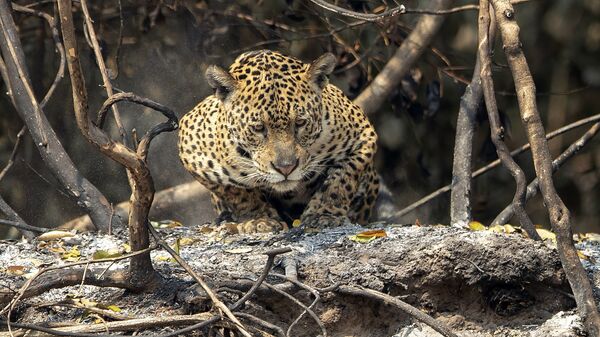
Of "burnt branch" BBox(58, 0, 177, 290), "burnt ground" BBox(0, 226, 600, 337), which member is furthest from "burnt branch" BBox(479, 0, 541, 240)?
"burnt branch" BBox(58, 0, 177, 290)

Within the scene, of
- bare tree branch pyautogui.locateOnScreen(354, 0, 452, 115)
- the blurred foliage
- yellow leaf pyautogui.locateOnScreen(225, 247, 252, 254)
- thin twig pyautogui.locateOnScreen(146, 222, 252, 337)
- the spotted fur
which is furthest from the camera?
the blurred foliage

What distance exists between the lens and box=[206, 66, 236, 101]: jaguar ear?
7.67 m

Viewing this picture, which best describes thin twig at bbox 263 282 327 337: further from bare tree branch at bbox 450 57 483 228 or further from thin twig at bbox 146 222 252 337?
bare tree branch at bbox 450 57 483 228

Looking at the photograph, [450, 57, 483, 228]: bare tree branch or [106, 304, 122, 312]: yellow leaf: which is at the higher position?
[450, 57, 483, 228]: bare tree branch

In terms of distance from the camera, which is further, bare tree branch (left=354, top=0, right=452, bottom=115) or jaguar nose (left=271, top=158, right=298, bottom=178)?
bare tree branch (left=354, top=0, right=452, bottom=115)

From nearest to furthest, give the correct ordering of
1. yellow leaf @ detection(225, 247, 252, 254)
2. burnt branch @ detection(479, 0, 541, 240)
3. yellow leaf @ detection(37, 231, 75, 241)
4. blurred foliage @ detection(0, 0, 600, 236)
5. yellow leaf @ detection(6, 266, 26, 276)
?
yellow leaf @ detection(6, 266, 26, 276) → burnt branch @ detection(479, 0, 541, 240) → yellow leaf @ detection(225, 247, 252, 254) → yellow leaf @ detection(37, 231, 75, 241) → blurred foliage @ detection(0, 0, 600, 236)

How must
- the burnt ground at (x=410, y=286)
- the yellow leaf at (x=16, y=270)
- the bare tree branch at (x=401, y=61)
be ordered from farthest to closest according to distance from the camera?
the bare tree branch at (x=401, y=61) → the yellow leaf at (x=16, y=270) → the burnt ground at (x=410, y=286)

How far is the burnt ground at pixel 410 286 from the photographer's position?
5902 mm

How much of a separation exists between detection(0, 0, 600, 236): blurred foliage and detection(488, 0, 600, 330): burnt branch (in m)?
4.32

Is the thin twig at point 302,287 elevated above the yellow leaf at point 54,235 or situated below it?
above

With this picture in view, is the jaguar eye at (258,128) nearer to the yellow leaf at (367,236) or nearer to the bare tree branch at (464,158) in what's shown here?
the yellow leaf at (367,236)

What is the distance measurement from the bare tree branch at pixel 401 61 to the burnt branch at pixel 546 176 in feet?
13.8

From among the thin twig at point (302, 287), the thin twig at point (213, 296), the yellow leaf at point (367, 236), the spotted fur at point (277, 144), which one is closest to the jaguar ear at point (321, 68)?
the spotted fur at point (277, 144)

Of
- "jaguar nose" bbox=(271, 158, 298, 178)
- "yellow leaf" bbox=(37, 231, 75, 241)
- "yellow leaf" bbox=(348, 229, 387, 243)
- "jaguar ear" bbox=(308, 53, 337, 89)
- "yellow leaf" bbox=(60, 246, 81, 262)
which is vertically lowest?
"yellow leaf" bbox=(37, 231, 75, 241)
